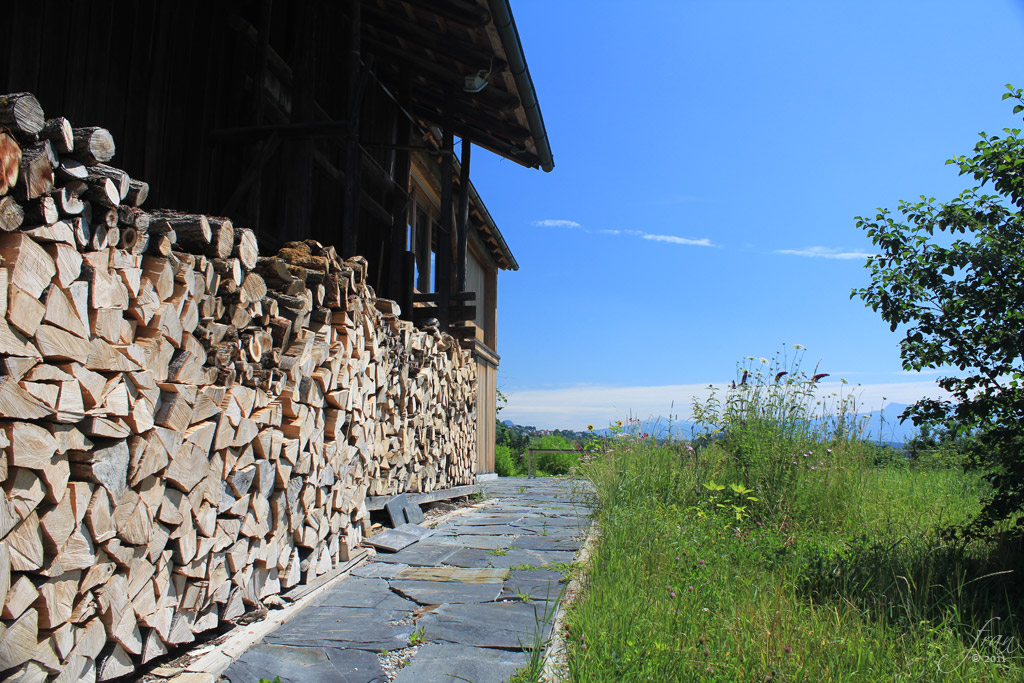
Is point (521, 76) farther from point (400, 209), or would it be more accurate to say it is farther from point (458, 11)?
point (400, 209)

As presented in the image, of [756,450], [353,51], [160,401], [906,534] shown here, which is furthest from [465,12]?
[906,534]

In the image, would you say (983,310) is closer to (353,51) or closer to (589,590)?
(589,590)

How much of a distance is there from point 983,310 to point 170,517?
4314mm

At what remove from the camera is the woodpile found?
71.5 inches

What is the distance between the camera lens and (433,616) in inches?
121

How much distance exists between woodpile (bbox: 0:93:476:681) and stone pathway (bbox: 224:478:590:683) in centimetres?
31

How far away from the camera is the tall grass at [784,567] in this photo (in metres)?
2.60

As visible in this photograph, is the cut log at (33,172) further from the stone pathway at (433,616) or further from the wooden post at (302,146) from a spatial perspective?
the wooden post at (302,146)

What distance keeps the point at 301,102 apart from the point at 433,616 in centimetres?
456

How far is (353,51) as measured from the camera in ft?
20.1

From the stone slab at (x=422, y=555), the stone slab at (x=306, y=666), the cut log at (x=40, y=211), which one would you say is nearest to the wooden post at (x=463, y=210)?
the stone slab at (x=422, y=555)

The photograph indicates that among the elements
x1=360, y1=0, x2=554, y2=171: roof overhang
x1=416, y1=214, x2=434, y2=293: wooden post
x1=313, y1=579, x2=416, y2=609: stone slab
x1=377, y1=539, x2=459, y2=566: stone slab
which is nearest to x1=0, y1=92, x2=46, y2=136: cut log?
x1=313, y1=579, x2=416, y2=609: stone slab

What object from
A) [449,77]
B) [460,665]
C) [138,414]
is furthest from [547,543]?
[449,77]

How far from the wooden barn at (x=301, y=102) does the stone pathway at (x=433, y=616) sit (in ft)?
9.55
